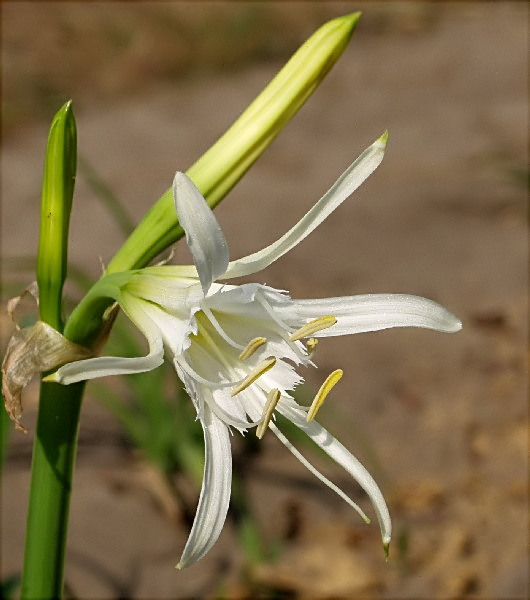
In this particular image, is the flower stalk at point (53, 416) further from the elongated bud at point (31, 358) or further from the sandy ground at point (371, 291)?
the sandy ground at point (371, 291)

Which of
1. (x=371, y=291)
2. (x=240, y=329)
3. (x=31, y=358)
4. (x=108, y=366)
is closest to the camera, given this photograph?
(x=108, y=366)

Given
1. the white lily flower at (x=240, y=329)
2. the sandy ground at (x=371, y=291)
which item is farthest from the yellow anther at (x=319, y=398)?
the sandy ground at (x=371, y=291)

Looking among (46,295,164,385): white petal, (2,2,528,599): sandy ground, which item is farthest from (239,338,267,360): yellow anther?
(2,2,528,599): sandy ground

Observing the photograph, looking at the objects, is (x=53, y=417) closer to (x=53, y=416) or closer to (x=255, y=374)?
(x=53, y=416)

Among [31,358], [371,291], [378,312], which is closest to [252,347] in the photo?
[378,312]

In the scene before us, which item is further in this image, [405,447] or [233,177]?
[405,447]

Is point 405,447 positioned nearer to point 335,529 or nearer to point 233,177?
point 335,529

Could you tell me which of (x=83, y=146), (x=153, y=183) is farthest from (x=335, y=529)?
(x=83, y=146)
